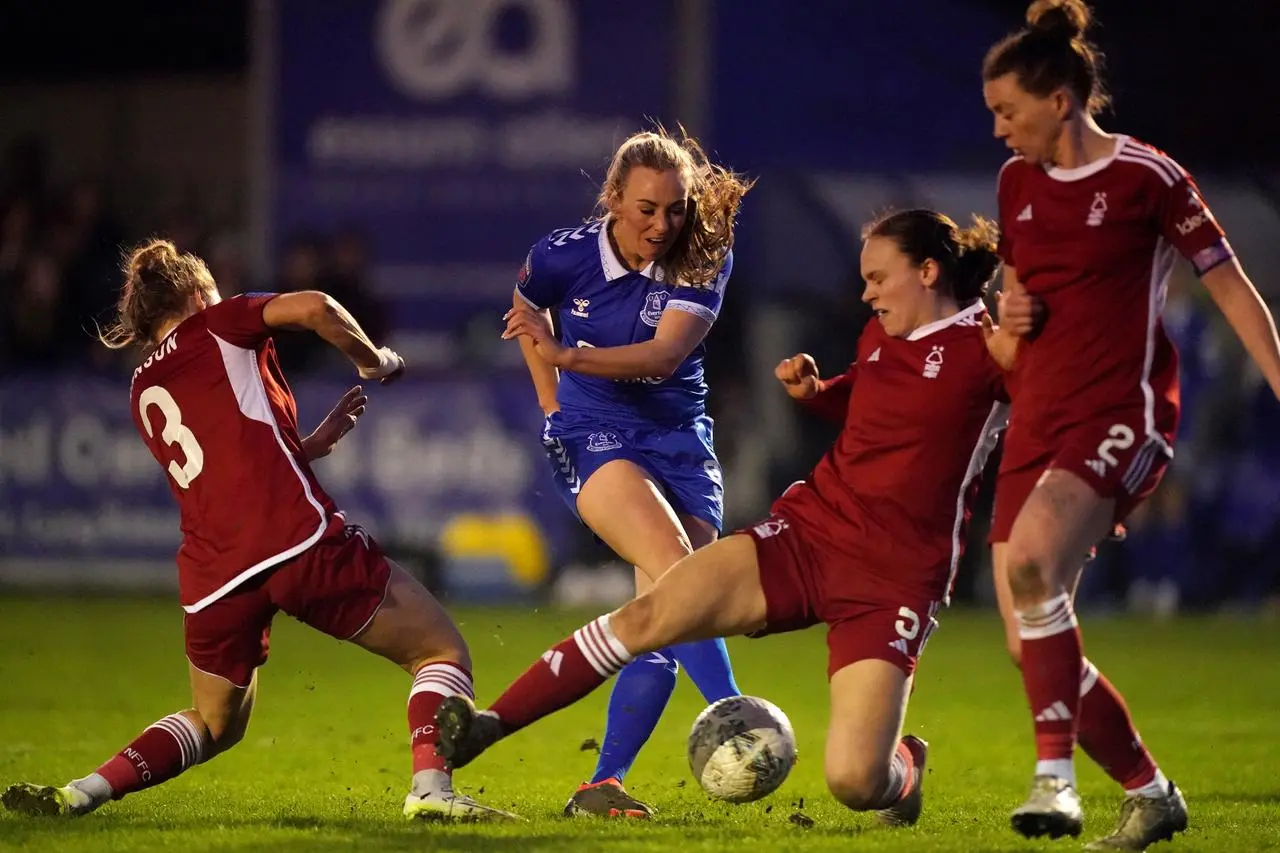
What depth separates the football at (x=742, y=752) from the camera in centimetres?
579

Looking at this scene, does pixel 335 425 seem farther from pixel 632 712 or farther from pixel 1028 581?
pixel 1028 581

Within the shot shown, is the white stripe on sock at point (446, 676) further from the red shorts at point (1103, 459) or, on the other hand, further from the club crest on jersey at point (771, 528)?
the red shorts at point (1103, 459)

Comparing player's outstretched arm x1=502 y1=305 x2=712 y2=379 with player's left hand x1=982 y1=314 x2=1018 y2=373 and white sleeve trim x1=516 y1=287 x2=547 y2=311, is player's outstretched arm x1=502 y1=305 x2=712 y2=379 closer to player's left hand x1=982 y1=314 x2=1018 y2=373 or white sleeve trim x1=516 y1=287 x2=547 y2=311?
white sleeve trim x1=516 y1=287 x2=547 y2=311

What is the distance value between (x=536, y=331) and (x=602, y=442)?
0.61 m

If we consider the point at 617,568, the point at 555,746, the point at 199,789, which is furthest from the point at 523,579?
the point at 199,789

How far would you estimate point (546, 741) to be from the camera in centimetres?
852

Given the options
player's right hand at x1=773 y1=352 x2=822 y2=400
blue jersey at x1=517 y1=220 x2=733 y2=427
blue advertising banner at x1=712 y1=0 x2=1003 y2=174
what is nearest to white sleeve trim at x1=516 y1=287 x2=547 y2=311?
blue jersey at x1=517 y1=220 x2=733 y2=427

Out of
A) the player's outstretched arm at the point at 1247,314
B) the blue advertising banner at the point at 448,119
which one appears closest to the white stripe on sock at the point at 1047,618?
the player's outstretched arm at the point at 1247,314

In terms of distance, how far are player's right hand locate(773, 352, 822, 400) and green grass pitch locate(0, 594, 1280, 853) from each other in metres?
1.32

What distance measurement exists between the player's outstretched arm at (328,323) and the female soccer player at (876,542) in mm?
1005

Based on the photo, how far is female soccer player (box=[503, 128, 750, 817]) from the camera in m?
6.25

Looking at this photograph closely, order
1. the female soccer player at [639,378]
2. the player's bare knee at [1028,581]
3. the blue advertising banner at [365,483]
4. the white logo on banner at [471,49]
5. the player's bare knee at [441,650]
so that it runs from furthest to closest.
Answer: the white logo on banner at [471,49], the blue advertising banner at [365,483], the female soccer player at [639,378], the player's bare knee at [441,650], the player's bare knee at [1028,581]

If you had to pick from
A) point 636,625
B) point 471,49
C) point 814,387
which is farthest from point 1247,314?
point 471,49

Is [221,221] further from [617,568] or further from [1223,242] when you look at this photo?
[1223,242]
